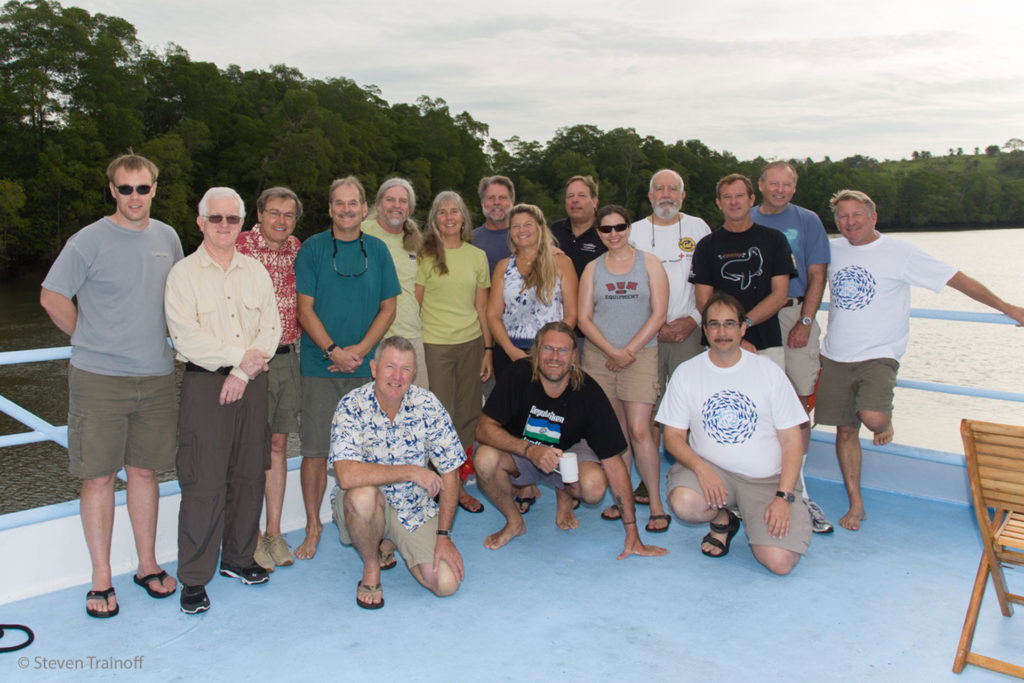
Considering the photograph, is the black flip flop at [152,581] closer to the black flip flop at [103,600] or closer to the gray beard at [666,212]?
the black flip flop at [103,600]

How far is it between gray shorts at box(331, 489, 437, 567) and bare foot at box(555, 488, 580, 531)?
0.84 meters

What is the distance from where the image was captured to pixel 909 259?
12.1ft

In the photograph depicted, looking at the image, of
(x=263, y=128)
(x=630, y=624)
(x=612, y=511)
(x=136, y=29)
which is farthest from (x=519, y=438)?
(x=136, y=29)

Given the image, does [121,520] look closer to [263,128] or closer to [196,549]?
[196,549]

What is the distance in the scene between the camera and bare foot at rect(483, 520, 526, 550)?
11.9 feet

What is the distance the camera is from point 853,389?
12.6 ft

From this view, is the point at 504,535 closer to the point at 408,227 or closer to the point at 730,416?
the point at 730,416

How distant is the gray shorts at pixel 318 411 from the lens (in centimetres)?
350

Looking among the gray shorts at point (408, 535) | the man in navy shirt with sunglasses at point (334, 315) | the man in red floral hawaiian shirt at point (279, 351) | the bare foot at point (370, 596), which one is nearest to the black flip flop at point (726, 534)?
the gray shorts at point (408, 535)

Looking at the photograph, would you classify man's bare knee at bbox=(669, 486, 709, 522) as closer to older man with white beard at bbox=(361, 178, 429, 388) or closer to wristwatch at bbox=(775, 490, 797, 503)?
wristwatch at bbox=(775, 490, 797, 503)

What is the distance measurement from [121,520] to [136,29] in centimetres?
4904

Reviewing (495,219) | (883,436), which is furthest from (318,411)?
(883,436)

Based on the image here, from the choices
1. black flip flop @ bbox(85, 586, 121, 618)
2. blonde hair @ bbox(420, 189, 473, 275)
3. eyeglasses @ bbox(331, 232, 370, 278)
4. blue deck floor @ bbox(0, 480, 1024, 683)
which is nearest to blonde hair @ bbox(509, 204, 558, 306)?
blonde hair @ bbox(420, 189, 473, 275)

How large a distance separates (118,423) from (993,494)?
3078 millimetres
